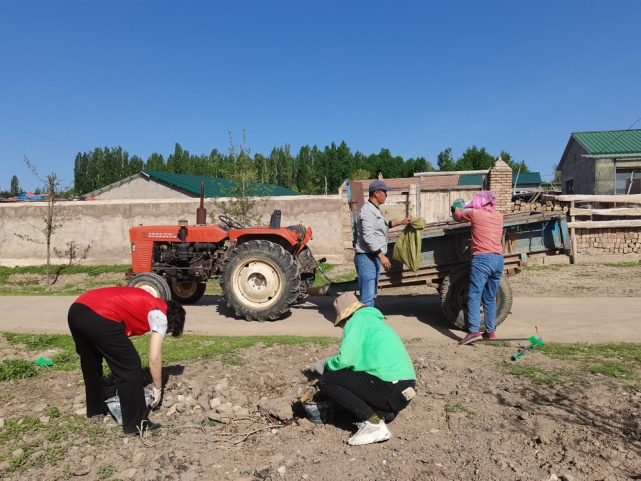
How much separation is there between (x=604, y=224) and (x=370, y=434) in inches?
443

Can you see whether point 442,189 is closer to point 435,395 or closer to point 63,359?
point 435,395

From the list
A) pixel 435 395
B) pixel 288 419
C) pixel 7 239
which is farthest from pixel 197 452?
pixel 7 239

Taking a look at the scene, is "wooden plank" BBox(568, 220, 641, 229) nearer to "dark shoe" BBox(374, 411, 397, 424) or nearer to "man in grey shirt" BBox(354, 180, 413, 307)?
"man in grey shirt" BBox(354, 180, 413, 307)

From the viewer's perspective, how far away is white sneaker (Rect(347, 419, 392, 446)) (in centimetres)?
321

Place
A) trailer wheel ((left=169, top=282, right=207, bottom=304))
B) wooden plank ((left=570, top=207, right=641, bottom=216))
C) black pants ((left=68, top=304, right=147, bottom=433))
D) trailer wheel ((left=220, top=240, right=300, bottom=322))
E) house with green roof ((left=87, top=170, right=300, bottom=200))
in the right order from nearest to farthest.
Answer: black pants ((left=68, top=304, right=147, bottom=433)) → trailer wheel ((left=220, top=240, right=300, bottom=322)) → trailer wheel ((left=169, top=282, right=207, bottom=304)) → wooden plank ((left=570, top=207, right=641, bottom=216)) → house with green roof ((left=87, top=170, right=300, bottom=200))

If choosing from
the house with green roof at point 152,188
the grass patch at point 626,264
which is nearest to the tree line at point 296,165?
the house with green roof at point 152,188

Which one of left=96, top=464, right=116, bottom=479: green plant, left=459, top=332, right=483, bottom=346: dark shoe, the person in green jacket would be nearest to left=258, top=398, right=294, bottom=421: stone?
the person in green jacket

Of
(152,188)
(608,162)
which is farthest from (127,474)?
(152,188)

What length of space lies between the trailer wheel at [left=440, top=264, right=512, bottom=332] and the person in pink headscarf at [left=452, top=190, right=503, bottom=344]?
0.45 meters

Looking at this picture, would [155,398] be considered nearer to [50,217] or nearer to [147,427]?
[147,427]

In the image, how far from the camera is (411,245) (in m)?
6.00

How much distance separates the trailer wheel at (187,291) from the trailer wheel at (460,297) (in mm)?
5029

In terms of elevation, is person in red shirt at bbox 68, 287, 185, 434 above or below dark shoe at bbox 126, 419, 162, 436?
above

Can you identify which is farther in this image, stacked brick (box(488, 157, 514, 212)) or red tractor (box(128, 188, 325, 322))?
stacked brick (box(488, 157, 514, 212))
